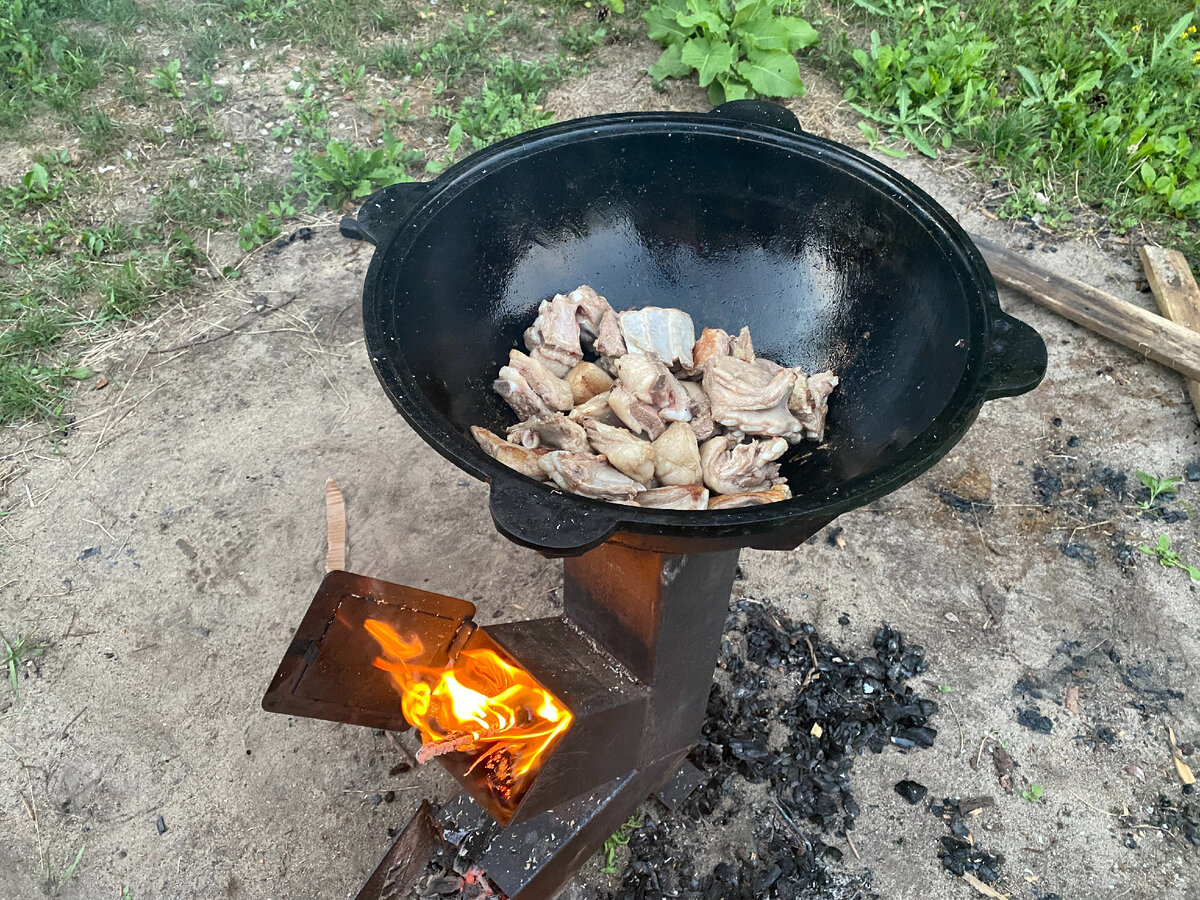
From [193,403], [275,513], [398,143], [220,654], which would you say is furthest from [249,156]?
[220,654]

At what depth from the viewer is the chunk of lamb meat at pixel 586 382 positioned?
96.7 inches

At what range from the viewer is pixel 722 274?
2713 millimetres

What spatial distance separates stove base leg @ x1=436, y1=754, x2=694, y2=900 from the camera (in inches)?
102

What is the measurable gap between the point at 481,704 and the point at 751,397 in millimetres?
1178

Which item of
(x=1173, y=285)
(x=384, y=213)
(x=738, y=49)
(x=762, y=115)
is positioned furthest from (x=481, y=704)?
(x=738, y=49)

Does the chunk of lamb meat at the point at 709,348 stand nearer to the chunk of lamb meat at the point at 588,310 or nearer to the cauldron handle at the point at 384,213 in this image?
the chunk of lamb meat at the point at 588,310

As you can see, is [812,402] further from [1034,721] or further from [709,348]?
[1034,721]

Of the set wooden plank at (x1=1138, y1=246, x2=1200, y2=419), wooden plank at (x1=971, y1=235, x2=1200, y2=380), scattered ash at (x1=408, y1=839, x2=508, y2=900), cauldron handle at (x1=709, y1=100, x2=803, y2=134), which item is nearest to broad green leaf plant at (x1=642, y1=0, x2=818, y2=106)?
wooden plank at (x1=971, y1=235, x2=1200, y2=380)

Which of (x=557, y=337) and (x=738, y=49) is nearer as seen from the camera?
(x=557, y=337)

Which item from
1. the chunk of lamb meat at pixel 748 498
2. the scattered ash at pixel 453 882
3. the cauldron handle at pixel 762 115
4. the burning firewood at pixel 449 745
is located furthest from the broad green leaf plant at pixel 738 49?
the scattered ash at pixel 453 882

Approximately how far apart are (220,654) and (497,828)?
155cm

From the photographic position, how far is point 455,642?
2.40 m

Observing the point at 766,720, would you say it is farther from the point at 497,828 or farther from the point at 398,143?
the point at 398,143

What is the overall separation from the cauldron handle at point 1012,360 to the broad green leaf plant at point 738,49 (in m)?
4.42
